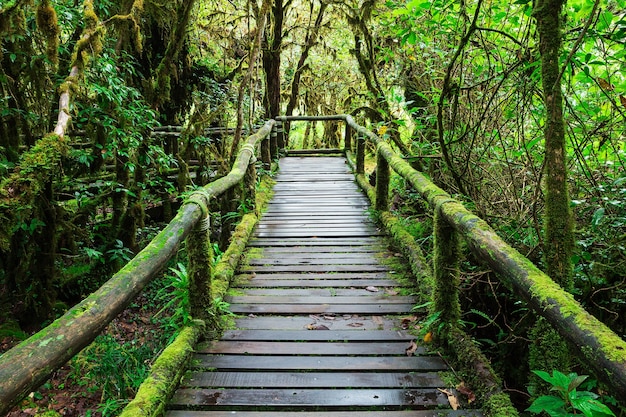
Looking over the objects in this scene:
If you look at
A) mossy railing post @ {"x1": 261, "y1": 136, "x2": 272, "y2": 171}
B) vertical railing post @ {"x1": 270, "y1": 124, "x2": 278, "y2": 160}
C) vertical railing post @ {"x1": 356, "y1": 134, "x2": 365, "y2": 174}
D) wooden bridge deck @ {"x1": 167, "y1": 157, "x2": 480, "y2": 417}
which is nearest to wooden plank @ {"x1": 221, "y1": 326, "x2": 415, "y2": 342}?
wooden bridge deck @ {"x1": 167, "y1": 157, "x2": 480, "y2": 417}

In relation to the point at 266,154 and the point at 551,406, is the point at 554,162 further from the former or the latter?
the point at 266,154

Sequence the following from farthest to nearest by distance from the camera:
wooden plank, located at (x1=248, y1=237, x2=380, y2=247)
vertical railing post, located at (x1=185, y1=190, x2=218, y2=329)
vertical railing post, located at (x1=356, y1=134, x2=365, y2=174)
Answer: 1. vertical railing post, located at (x1=356, y1=134, x2=365, y2=174)
2. wooden plank, located at (x1=248, y1=237, x2=380, y2=247)
3. vertical railing post, located at (x1=185, y1=190, x2=218, y2=329)

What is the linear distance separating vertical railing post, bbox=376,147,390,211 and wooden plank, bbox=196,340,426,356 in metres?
3.24

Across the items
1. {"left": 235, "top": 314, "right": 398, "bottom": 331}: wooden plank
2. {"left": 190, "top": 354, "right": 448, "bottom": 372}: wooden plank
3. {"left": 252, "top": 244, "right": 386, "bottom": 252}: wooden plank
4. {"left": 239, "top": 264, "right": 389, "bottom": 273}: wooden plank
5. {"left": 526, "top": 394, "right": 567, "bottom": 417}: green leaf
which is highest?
{"left": 526, "top": 394, "right": 567, "bottom": 417}: green leaf

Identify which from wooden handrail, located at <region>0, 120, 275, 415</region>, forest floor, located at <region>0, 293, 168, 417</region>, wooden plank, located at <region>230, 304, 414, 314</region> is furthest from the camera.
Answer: forest floor, located at <region>0, 293, 168, 417</region>

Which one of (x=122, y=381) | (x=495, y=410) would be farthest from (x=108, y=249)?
(x=495, y=410)

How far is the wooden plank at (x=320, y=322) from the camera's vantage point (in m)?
3.43

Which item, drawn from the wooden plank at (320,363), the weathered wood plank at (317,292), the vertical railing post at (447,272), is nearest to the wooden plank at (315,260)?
the weathered wood plank at (317,292)

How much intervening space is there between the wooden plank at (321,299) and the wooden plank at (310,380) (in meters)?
1.08

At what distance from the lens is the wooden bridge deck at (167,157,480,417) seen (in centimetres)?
252

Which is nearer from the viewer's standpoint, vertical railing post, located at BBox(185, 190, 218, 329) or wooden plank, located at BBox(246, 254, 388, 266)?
vertical railing post, located at BBox(185, 190, 218, 329)

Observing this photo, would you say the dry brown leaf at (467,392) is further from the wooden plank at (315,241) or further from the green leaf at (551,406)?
the wooden plank at (315,241)

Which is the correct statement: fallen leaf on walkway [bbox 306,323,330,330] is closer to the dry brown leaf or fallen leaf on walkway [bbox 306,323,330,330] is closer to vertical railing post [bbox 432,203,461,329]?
vertical railing post [bbox 432,203,461,329]

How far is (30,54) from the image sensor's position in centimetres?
515
